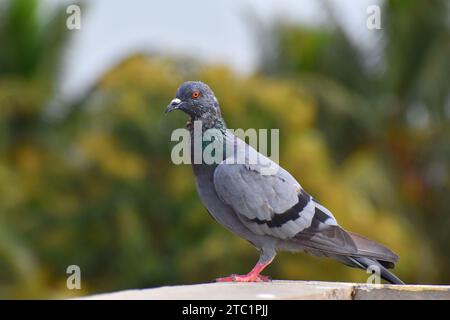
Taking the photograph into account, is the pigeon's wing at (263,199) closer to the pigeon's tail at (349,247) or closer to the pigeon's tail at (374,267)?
the pigeon's tail at (349,247)

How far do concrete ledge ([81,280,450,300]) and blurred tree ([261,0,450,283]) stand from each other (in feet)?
70.6

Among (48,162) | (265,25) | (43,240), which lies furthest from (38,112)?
(265,25)

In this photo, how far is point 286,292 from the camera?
277 inches

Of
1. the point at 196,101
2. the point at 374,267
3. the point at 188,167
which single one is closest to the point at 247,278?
the point at 374,267

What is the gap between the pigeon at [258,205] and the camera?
25.8 feet

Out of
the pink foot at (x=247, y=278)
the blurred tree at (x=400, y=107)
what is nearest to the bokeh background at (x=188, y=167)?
the blurred tree at (x=400, y=107)

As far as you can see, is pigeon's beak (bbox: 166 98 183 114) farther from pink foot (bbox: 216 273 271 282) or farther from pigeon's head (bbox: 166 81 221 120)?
pink foot (bbox: 216 273 271 282)

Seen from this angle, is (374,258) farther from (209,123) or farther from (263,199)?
(209,123)

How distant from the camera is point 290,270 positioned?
1024 inches

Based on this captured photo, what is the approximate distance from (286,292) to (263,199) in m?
1.13

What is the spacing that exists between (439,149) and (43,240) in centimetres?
1242

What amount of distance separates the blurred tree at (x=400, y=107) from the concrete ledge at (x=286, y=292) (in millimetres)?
21516

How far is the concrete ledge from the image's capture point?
6.85 meters

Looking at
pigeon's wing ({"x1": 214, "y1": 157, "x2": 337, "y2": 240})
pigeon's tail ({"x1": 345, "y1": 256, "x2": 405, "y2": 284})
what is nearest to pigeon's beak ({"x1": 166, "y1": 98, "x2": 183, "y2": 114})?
pigeon's wing ({"x1": 214, "y1": 157, "x2": 337, "y2": 240})
